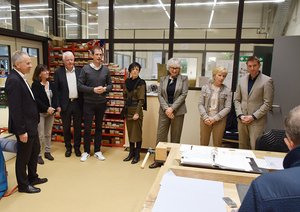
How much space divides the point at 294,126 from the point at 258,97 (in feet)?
7.01

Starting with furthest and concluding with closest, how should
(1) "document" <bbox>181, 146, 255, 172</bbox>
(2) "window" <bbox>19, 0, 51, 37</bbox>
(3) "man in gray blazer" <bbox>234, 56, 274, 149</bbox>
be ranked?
(2) "window" <bbox>19, 0, 51, 37</bbox>
(3) "man in gray blazer" <bbox>234, 56, 274, 149</bbox>
(1) "document" <bbox>181, 146, 255, 172</bbox>

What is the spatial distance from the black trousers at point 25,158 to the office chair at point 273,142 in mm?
2234

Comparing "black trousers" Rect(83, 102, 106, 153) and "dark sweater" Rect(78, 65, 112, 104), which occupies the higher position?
"dark sweater" Rect(78, 65, 112, 104)

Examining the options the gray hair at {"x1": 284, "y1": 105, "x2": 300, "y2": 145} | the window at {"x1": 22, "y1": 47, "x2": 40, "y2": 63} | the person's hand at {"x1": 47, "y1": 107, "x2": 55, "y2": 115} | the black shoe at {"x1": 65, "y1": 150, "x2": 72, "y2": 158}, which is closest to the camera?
the gray hair at {"x1": 284, "y1": 105, "x2": 300, "y2": 145}

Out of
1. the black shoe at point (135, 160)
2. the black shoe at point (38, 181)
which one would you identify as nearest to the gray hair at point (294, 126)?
the black shoe at point (38, 181)

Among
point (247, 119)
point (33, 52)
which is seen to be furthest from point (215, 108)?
point (33, 52)

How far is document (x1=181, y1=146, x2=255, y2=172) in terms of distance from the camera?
140 cm

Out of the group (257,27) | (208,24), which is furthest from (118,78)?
(257,27)

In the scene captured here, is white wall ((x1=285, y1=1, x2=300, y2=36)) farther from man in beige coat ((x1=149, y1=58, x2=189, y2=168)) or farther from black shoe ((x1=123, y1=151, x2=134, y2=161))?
black shoe ((x1=123, y1=151, x2=134, y2=161))

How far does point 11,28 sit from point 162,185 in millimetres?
3591

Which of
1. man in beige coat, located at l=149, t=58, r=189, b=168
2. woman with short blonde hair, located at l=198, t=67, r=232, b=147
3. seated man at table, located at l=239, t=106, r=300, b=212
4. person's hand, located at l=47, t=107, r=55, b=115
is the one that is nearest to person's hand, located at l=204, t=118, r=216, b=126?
woman with short blonde hair, located at l=198, t=67, r=232, b=147

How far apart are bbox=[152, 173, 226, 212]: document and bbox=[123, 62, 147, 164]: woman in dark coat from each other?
230cm

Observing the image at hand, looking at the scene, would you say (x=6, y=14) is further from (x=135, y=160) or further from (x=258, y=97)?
(x=258, y=97)

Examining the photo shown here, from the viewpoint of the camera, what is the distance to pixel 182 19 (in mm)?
4246
